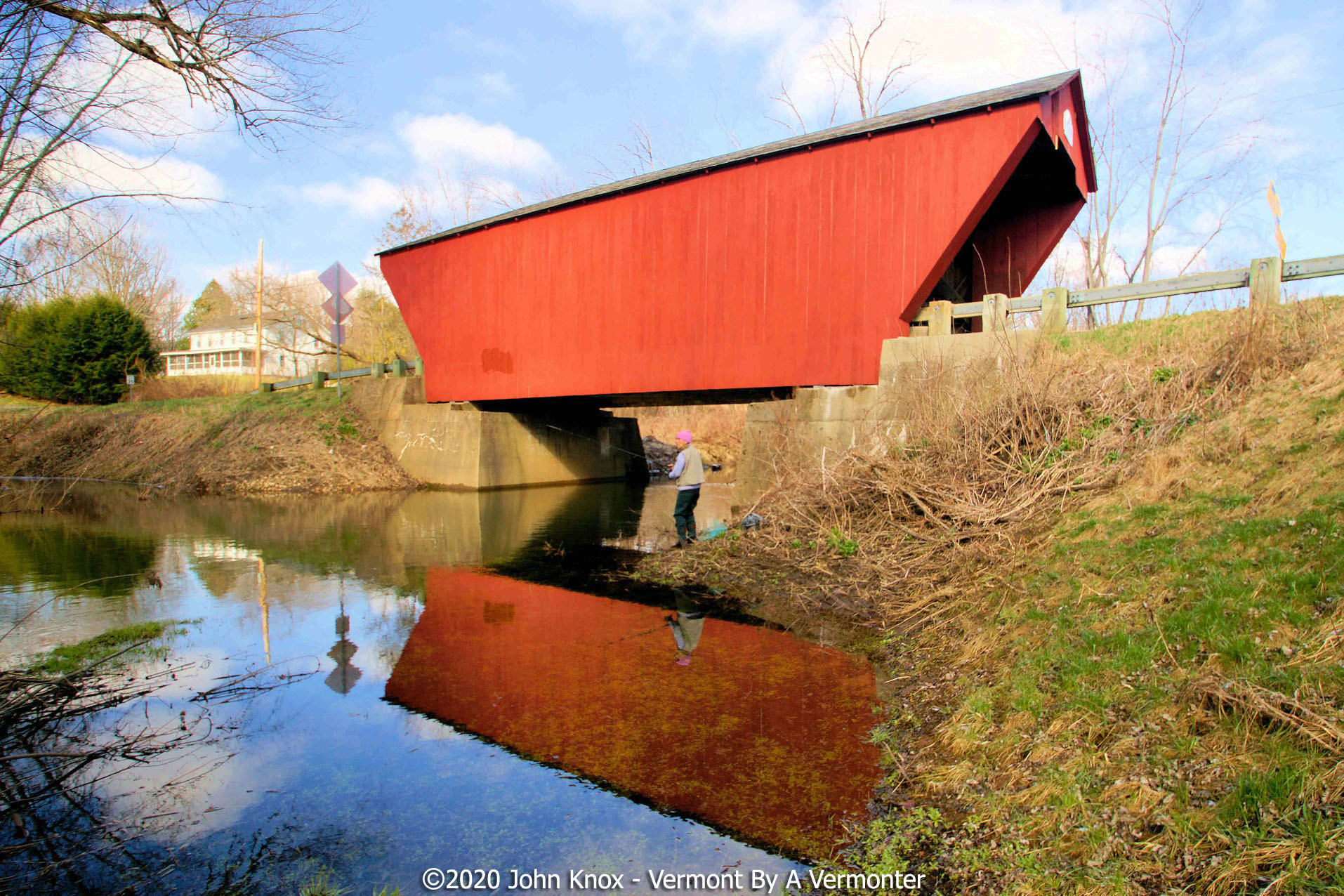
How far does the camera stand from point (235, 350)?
60.7 meters

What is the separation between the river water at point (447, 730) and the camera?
3387mm

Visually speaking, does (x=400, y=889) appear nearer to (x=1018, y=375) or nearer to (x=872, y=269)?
(x=1018, y=375)

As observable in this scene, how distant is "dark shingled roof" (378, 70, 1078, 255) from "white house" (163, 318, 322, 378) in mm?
48761

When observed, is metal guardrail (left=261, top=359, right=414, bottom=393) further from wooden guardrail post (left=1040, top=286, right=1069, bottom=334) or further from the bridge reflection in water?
the bridge reflection in water

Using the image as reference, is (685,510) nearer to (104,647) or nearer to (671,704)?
(671,704)

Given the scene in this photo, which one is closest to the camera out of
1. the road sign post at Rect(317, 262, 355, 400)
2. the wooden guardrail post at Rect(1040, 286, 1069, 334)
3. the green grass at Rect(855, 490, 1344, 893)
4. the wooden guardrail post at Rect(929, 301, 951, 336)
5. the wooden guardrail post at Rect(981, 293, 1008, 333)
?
the green grass at Rect(855, 490, 1344, 893)

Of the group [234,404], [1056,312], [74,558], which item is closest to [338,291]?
[234,404]

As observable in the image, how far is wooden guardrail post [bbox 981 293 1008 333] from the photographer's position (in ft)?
36.6

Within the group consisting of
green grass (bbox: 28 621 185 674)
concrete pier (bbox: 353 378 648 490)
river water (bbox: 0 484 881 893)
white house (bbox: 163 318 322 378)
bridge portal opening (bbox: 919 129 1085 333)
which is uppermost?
white house (bbox: 163 318 322 378)

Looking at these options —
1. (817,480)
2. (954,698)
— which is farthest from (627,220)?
(954,698)

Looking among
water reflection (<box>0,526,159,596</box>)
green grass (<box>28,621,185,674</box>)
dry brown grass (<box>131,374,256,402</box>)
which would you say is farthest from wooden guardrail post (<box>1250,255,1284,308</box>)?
dry brown grass (<box>131,374,256,402</box>)

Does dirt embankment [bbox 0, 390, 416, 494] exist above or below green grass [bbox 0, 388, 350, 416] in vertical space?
below

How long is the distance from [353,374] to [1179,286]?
71.9ft

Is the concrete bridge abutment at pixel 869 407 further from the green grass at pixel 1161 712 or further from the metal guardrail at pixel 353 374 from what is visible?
the metal guardrail at pixel 353 374
